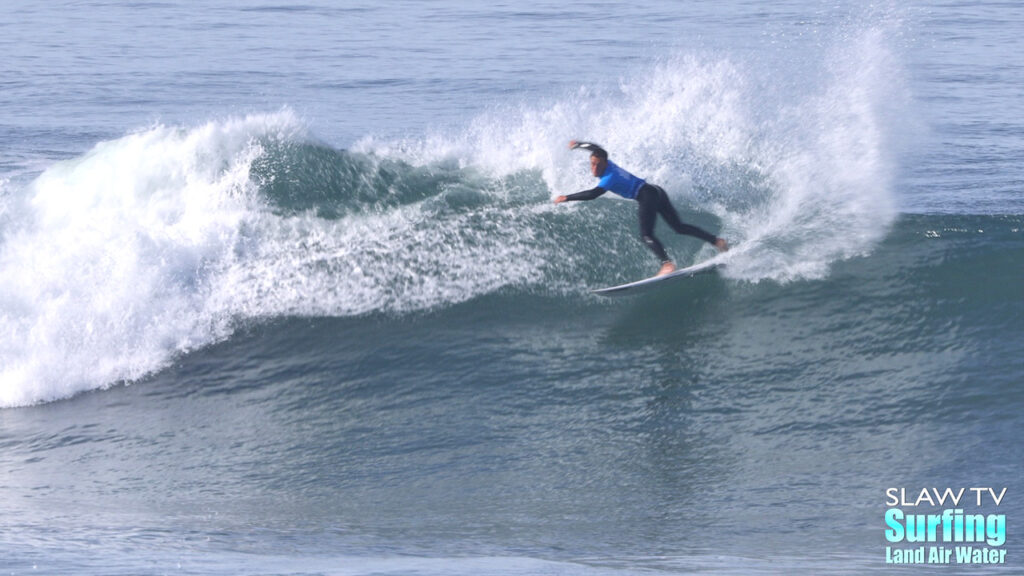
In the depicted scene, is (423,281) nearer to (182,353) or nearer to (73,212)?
(182,353)

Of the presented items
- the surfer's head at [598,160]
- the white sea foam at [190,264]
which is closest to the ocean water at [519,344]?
the white sea foam at [190,264]

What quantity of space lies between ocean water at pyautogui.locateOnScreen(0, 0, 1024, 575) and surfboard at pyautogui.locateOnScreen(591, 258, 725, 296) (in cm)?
12

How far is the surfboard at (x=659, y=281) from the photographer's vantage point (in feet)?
34.7

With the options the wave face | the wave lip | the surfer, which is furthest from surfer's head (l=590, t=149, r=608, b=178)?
the wave lip

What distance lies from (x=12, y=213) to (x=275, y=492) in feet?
20.4

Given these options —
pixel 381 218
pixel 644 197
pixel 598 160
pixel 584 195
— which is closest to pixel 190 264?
pixel 381 218

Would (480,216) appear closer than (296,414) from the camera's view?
No

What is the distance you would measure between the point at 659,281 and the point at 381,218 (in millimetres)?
3134

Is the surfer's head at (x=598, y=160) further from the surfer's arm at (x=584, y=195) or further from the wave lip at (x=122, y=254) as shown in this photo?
the wave lip at (x=122, y=254)

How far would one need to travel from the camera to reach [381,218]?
11977mm

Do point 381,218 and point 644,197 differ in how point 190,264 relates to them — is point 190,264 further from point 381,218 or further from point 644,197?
point 644,197

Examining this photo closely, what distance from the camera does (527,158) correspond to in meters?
13.3

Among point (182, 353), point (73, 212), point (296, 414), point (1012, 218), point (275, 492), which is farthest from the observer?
point (73, 212)

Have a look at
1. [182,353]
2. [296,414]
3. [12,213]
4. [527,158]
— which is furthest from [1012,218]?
[12,213]
